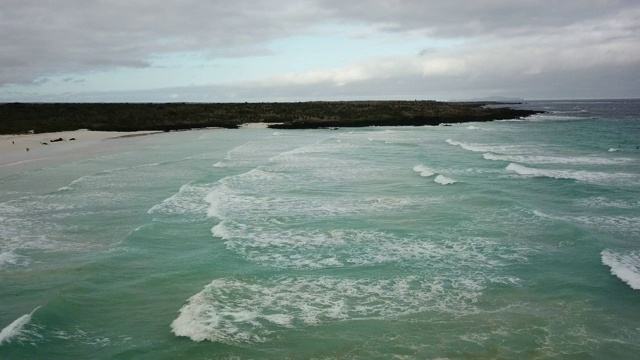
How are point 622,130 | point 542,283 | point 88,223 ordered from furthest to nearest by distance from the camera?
point 622,130
point 88,223
point 542,283

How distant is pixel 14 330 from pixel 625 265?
15.3m

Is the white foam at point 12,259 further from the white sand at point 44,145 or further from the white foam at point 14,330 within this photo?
the white sand at point 44,145

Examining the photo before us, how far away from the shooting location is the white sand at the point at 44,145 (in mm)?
37062

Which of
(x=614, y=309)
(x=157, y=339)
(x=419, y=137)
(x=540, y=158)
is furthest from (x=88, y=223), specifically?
(x=419, y=137)

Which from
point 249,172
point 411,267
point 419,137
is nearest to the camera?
point 411,267

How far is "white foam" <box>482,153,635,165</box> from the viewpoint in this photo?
35.5m

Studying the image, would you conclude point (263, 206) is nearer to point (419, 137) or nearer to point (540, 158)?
point (540, 158)

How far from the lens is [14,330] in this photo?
10438 mm

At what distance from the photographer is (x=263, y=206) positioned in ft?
71.6

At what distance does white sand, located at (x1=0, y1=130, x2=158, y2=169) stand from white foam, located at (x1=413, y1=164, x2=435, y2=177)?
2538cm

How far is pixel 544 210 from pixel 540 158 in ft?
61.6

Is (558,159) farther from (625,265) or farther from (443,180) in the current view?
(625,265)

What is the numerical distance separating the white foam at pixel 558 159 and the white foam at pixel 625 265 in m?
21.5

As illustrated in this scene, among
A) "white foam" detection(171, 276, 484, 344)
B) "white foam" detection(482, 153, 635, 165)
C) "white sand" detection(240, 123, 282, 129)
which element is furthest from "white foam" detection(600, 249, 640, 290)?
"white sand" detection(240, 123, 282, 129)
